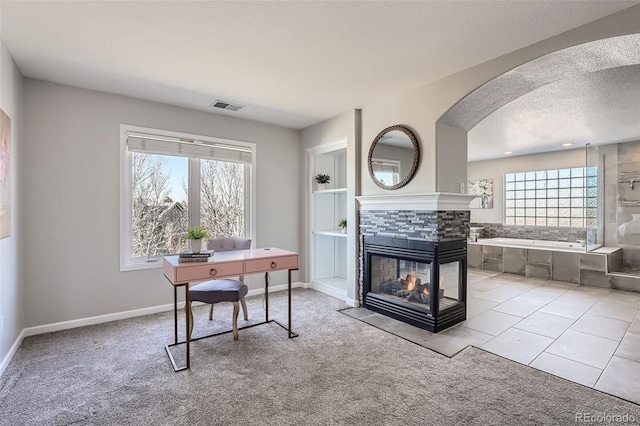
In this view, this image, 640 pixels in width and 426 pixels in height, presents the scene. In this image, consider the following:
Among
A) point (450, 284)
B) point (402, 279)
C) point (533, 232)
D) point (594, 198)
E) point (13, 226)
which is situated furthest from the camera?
point (533, 232)

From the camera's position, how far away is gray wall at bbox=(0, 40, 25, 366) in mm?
2393

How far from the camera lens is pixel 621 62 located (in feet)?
7.87

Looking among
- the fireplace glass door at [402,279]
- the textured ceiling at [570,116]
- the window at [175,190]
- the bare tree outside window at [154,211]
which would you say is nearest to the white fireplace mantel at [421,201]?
the fireplace glass door at [402,279]

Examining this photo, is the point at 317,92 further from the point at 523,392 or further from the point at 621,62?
the point at 523,392

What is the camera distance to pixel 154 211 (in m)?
3.76

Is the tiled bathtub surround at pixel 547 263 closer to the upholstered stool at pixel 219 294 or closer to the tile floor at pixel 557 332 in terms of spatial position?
the tile floor at pixel 557 332

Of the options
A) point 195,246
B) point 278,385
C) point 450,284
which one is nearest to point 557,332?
point 450,284

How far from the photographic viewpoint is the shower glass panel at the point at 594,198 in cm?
510

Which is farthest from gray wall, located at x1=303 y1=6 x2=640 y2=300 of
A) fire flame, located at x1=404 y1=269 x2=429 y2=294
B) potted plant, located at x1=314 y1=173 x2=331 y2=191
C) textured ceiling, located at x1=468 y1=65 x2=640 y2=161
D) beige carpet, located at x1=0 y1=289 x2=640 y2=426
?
beige carpet, located at x1=0 y1=289 x2=640 y2=426

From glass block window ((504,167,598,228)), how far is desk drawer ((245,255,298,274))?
571 cm

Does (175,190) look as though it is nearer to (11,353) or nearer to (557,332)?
(11,353)

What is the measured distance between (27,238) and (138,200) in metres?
1.03

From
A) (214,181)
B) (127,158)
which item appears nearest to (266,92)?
(214,181)

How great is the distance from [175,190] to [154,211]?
1.16 feet
